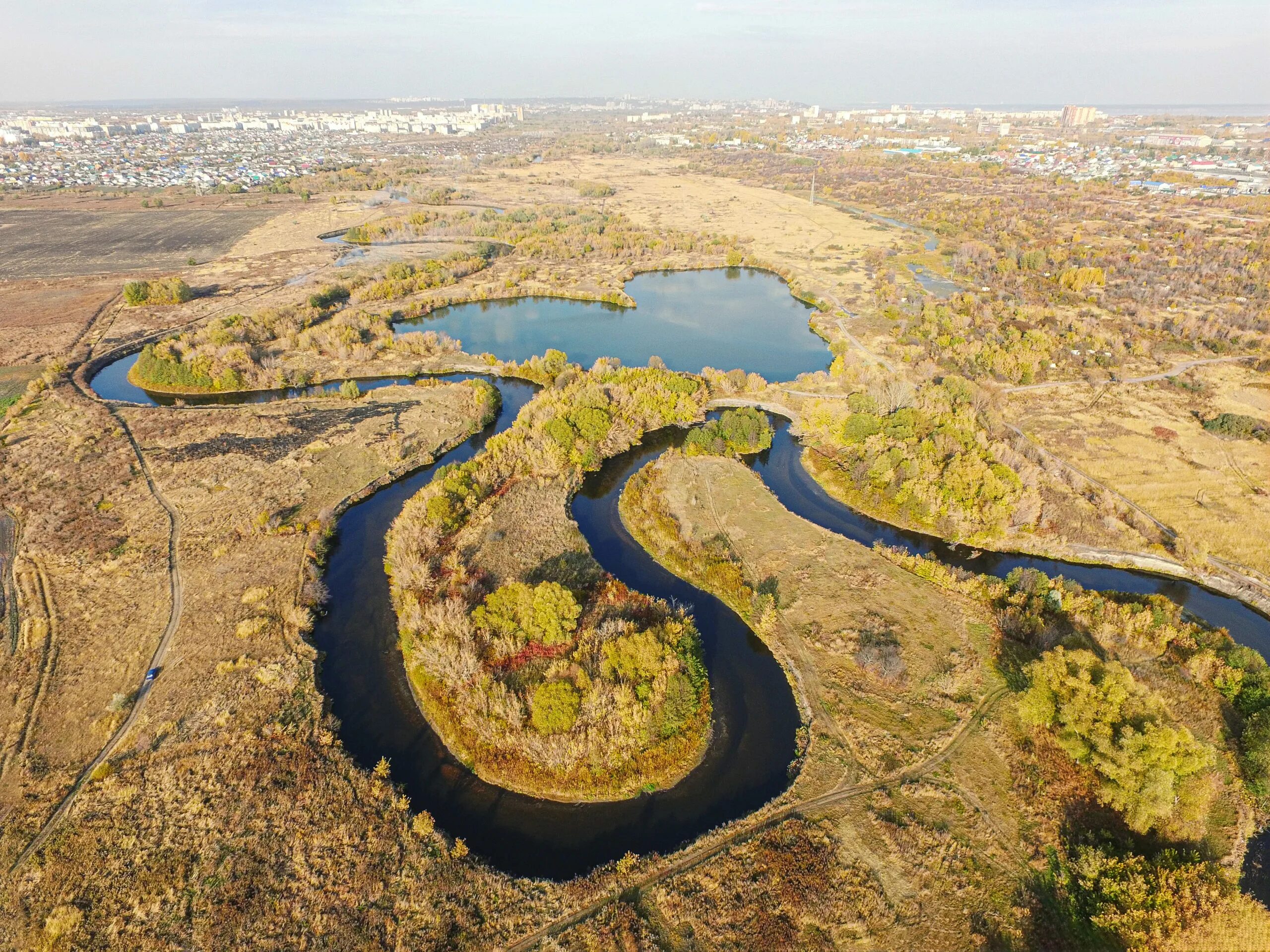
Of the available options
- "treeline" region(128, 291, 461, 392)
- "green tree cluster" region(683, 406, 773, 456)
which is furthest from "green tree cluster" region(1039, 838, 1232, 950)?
"treeline" region(128, 291, 461, 392)

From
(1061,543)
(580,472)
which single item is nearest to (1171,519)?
(1061,543)

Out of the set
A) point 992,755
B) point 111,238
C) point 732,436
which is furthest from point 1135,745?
point 111,238

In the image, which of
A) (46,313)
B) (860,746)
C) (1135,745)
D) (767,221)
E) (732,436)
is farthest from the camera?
(767,221)

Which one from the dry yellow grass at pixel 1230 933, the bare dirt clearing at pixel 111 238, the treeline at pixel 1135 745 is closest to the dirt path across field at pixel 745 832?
the treeline at pixel 1135 745

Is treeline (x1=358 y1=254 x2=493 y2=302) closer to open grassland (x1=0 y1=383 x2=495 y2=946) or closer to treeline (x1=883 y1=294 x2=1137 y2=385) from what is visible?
open grassland (x1=0 y1=383 x2=495 y2=946)

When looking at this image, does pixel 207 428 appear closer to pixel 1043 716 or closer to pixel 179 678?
pixel 179 678

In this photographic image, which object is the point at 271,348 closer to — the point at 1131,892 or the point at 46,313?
the point at 46,313

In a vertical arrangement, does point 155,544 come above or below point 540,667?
above

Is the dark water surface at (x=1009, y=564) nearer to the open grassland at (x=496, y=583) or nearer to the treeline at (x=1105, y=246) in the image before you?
the open grassland at (x=496, y=583)
